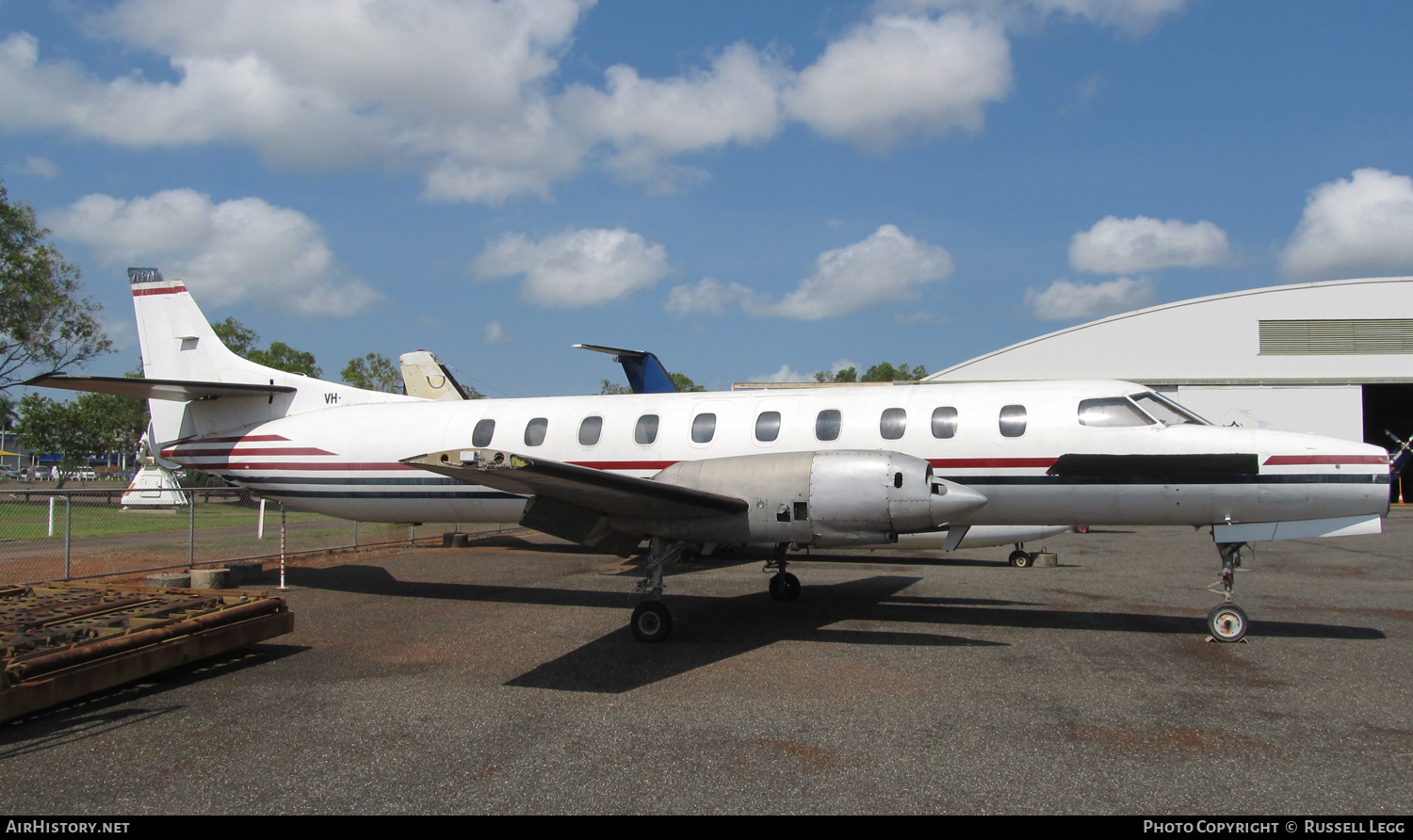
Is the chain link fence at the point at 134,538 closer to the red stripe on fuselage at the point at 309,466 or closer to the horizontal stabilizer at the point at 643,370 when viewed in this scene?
the red stripe on fuselage at the point at 309,466

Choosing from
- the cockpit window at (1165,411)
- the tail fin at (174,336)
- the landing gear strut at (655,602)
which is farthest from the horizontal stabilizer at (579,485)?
the tail fin at (174,336)

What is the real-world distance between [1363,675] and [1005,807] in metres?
5.27

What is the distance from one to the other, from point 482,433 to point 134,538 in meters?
11.9

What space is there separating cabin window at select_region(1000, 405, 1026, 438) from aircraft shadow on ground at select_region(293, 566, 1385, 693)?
2.41 metres

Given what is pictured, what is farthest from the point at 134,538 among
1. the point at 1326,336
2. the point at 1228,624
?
the point at 1326,336

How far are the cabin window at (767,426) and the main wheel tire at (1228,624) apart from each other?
5.34 m

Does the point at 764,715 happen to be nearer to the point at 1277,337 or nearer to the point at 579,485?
the point at 579,485

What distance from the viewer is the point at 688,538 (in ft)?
29.7

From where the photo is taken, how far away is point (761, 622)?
1027 centimetres

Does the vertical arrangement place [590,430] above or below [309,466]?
above

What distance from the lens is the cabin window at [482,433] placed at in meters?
11.9

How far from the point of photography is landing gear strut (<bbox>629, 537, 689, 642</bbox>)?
897 cm

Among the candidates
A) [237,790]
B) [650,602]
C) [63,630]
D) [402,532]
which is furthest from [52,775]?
[402,532]

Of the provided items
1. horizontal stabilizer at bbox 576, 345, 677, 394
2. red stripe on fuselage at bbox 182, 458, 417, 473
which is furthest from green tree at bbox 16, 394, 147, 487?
red stripe on fuselage at bbox 182, 458, 417, 473
